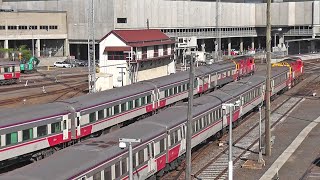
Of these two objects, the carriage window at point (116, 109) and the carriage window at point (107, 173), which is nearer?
the carriage window at point (107, 173)

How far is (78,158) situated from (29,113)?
10.00 m

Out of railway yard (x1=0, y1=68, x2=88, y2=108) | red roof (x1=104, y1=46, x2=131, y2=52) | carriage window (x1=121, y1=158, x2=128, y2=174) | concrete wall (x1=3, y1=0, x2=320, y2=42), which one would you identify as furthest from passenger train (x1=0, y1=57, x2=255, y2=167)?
concrete wall (x1=3, y1=0, x2=320, y2=42)

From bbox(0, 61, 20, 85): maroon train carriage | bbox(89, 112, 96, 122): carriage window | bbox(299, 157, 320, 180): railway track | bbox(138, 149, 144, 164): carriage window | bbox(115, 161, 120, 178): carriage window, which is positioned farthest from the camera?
bbox(0, 61, 20, 85): maroon train carriage

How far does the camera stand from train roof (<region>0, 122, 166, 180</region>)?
16.9 metres

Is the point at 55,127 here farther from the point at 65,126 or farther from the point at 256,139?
the point at 256,139

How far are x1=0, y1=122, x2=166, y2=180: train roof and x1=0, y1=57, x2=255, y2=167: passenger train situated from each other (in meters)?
6.01

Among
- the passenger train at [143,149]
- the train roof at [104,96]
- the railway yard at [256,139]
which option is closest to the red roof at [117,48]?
the railway yard at [256,139]

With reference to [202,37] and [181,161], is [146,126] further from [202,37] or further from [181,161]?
[202,37]

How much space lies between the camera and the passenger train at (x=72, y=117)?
26589mm

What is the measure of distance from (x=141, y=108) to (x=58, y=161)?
71.5 ft

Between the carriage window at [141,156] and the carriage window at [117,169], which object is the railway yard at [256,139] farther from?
the carriage window at [117,169]

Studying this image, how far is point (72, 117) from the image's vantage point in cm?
3072

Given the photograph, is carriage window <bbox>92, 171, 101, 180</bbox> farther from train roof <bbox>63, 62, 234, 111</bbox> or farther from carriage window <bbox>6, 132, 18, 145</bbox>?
train roof <bbox>63, 62, 234, 111</bbox>

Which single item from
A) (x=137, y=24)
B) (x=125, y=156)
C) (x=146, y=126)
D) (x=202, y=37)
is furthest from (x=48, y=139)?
(x=202, y=37)
